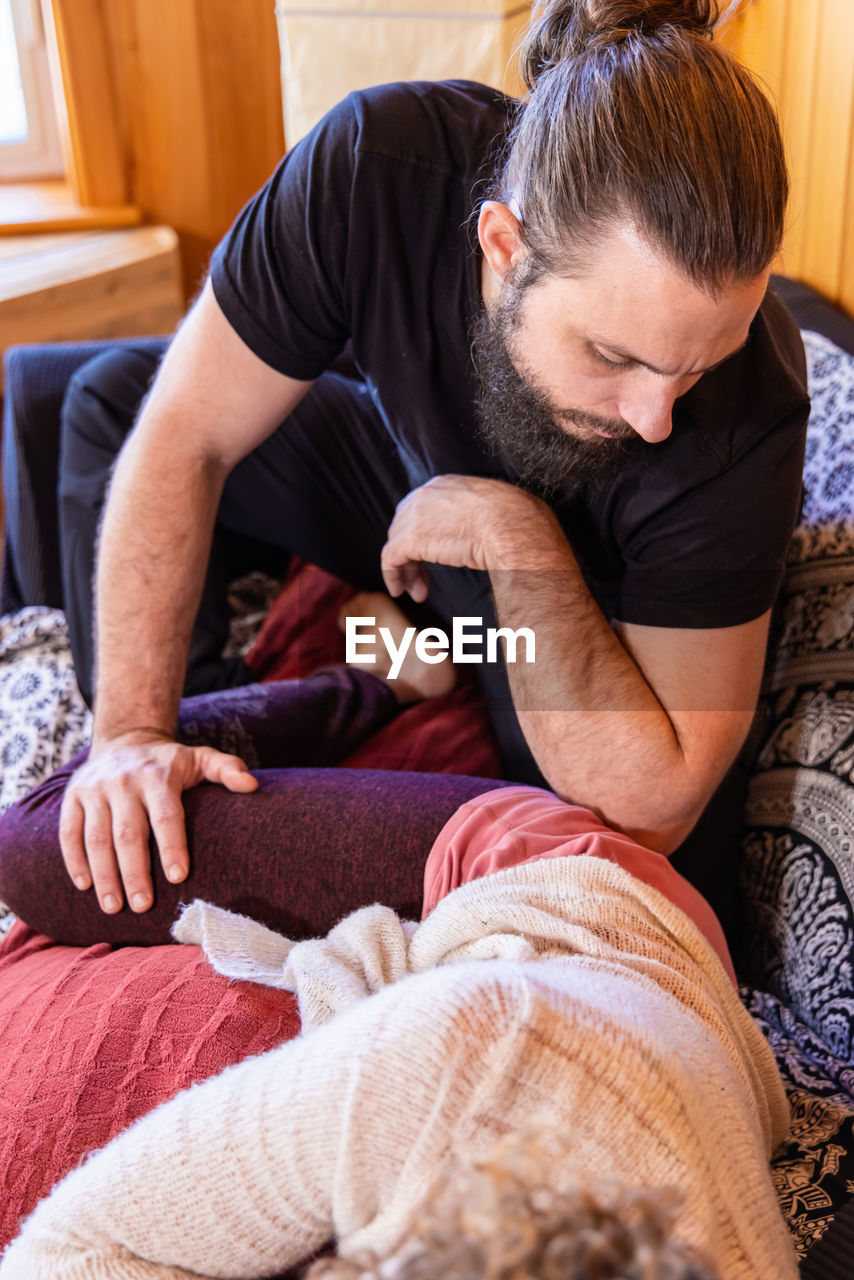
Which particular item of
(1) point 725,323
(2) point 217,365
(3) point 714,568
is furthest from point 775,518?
(2) point 217,365

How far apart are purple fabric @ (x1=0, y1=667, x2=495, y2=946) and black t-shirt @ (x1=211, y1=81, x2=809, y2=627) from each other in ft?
0.99

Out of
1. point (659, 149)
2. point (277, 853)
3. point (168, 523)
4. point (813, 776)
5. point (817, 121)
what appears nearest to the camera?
point (659, 149)

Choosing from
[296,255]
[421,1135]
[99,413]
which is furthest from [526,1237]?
[99,413]

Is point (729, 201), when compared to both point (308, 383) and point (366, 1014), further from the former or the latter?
point (366, 1014)

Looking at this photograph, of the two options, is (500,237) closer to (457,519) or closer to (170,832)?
(457,519)

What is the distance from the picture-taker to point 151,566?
4.27ft

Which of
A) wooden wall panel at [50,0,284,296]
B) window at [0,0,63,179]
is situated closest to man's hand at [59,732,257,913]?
wooden wall panel at [50,0,284,296]

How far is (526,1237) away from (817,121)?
1561 millimetres

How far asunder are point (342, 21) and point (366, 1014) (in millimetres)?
1519

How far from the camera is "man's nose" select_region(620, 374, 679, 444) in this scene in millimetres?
996

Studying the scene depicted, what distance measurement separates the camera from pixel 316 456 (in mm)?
1568

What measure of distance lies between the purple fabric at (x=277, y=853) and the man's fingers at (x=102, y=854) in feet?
0.06

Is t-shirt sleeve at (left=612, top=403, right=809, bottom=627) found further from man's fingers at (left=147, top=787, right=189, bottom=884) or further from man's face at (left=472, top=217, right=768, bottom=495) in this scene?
man's fingers at (left=147, top=787, right=189, bottom=884)

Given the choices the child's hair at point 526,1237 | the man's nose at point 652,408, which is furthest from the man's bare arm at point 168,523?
the child's hair at point 526,1237
